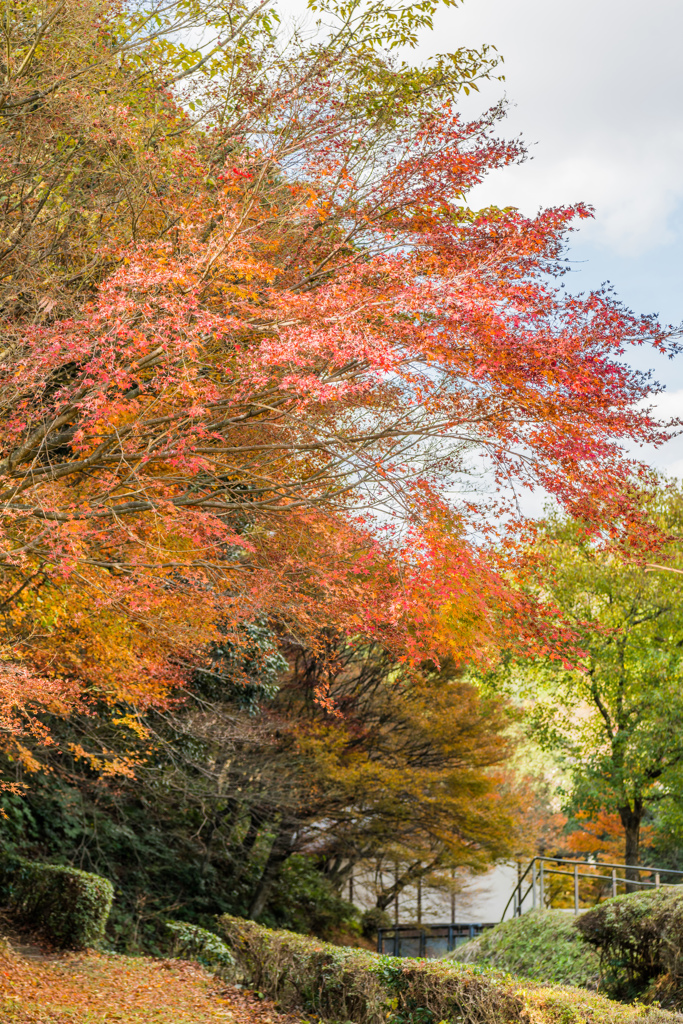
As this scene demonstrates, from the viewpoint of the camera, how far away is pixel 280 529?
811 centimetres

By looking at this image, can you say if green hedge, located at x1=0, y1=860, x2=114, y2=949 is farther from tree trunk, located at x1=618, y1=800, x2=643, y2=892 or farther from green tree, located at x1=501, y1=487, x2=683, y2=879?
tree trunk, located at x1=618, y1=800, x2=643, y2=892

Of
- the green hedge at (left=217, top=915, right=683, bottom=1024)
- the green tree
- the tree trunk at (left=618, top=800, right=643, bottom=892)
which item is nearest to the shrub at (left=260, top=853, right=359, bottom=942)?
the green tree

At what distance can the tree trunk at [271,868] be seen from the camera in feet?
57.2

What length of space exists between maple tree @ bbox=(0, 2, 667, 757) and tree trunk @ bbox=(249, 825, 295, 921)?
1082 centimetres

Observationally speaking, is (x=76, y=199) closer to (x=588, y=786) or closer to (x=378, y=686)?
(x=378, y=686)

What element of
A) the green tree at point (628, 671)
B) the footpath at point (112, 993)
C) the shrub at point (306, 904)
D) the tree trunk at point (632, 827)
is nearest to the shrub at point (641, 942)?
the footpath at point (112, 993)

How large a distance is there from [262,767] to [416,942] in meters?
10.9

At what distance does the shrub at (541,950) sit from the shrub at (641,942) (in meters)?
0.38

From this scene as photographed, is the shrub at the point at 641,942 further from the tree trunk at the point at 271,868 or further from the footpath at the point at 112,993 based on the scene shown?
the tree trunk at the point at 271,868

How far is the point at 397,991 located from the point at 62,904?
6.93 meters

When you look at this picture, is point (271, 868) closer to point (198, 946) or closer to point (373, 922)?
point (198, 946)

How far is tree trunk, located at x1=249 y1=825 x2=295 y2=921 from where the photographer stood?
17422 millimetres

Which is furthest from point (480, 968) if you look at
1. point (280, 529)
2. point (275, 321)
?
point (275, 321)

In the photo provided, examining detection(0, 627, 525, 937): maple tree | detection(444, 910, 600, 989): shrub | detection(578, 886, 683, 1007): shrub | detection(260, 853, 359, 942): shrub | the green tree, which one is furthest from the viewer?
detection(260, 853, 359, 942): shrub
